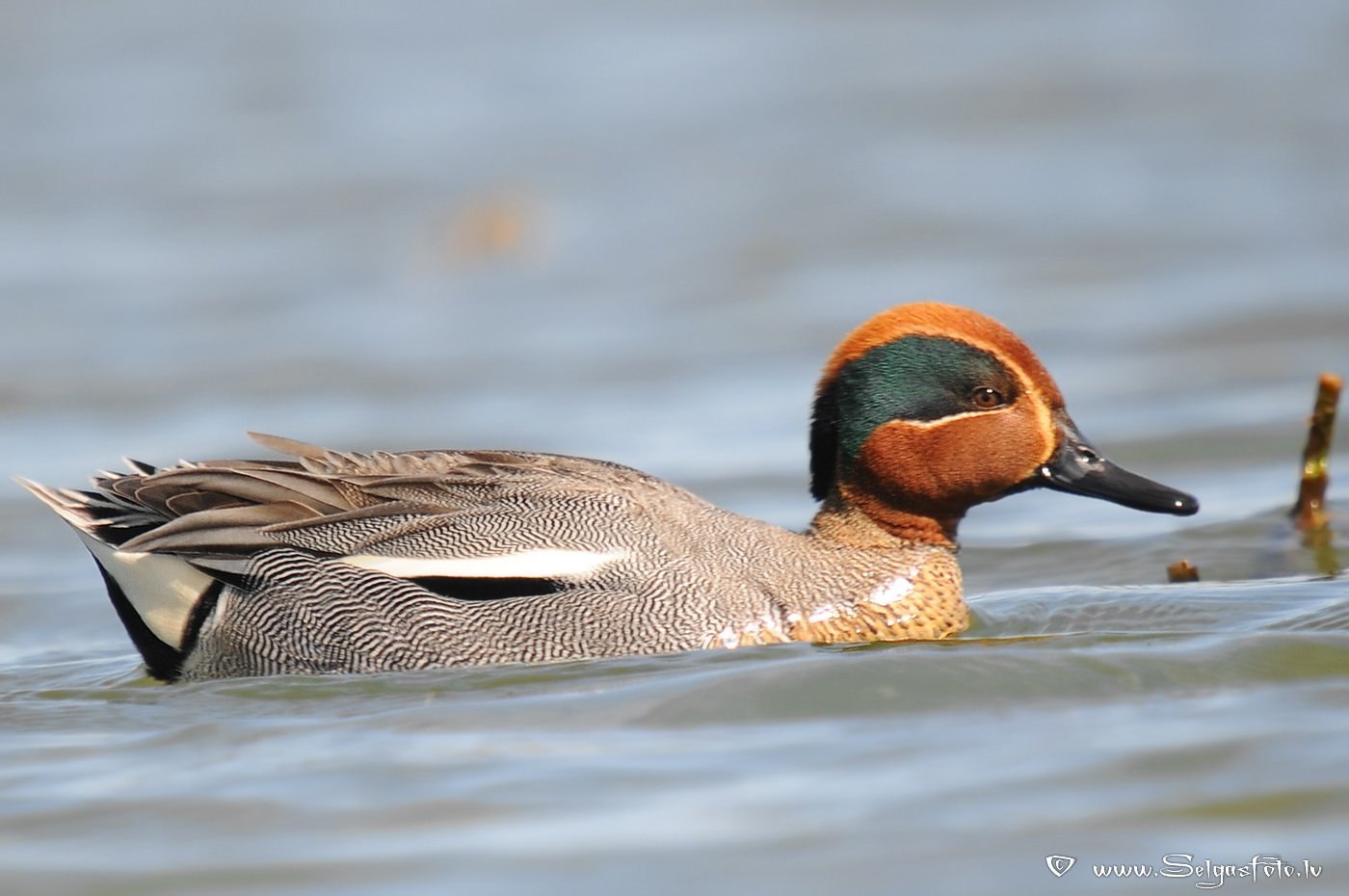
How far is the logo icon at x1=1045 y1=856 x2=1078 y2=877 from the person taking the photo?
487 cm

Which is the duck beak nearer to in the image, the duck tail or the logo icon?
the logo icon

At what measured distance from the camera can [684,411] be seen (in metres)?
11.9

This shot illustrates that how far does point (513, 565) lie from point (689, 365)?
21.5 ft

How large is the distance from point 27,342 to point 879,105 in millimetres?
8328

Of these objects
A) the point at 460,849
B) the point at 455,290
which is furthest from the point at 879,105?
the point at 460,849

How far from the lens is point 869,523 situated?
7.12 metres

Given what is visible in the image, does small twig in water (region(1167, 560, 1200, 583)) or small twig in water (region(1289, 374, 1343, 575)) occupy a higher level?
small twig in water (region(1289, 374, 1343, 575))

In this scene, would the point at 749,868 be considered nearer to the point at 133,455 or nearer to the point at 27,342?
the point at 133,455

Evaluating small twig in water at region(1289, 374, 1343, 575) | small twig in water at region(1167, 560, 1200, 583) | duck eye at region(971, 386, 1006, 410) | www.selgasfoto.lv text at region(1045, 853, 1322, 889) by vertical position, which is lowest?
www.selgasfoto.lv text at region(1045, 853, 1322, 889)

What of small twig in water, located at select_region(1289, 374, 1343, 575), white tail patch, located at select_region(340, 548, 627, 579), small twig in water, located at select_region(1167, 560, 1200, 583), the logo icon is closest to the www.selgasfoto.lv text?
the logo icon

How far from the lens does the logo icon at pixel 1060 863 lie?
192 inches

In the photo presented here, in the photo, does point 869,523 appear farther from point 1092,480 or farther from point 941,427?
point 1092,480

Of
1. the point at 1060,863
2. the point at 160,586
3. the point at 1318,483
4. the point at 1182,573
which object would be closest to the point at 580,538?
the point at 160,586

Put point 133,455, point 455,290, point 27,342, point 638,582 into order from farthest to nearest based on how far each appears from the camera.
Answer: point 455,290 → point 27,342 → point 133,455 → point 638,582
